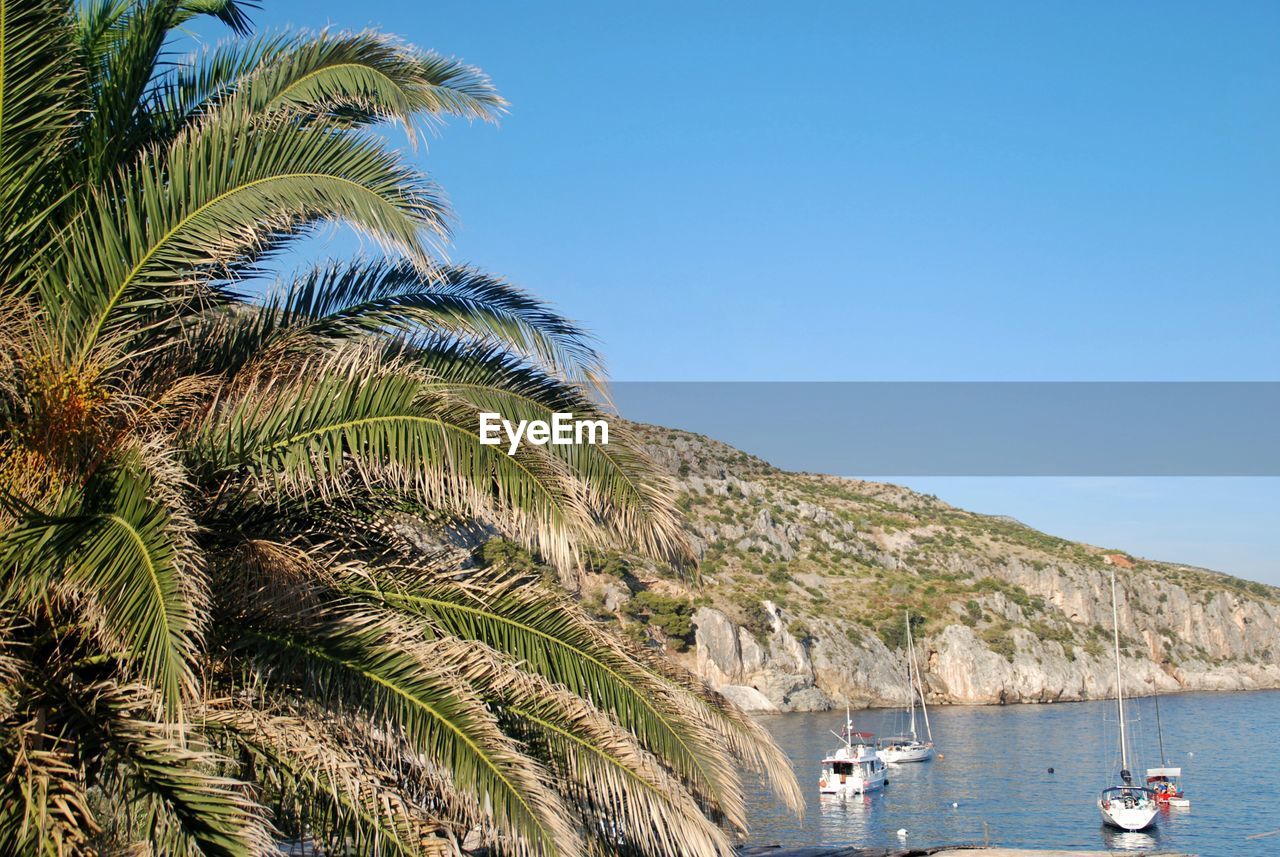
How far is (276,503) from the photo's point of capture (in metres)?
5.67

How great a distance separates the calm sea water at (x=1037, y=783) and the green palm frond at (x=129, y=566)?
32995 millimetres

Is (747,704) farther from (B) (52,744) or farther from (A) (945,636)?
(B) (52,744)

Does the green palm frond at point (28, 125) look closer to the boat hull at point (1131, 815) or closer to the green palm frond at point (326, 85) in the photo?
the green palm frond at point (326, 85)

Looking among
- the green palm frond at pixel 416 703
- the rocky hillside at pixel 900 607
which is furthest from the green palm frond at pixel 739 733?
the rocky hillside at pixel 900 607

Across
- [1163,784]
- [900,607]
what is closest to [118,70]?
[1163,784]

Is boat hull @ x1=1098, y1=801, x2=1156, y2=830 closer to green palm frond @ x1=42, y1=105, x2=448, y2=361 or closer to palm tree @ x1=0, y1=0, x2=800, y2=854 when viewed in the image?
palm tree @ x1=0, y1=0, x2=800, y2=854

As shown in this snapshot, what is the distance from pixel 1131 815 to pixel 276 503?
46969 millimetres

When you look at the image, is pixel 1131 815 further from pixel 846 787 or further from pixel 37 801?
pixel 37 801

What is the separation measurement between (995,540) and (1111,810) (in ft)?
205

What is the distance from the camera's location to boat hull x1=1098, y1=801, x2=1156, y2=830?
44812 millimetres

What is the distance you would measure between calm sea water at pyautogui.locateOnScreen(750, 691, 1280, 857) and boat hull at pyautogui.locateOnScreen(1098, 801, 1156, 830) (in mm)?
473

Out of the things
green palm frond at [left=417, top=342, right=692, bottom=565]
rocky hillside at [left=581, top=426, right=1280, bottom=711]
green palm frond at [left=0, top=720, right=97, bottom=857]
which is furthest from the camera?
rocky hillside at [left=581, top=426, right=1280, bottom=711]

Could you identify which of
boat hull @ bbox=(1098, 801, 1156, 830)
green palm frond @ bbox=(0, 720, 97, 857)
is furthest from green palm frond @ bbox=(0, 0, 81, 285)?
boat hull @ bbox=(1098, 801, 1156, 830)

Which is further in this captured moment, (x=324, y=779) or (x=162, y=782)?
(x=324, y=779)
